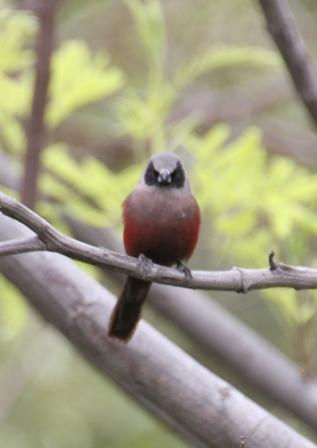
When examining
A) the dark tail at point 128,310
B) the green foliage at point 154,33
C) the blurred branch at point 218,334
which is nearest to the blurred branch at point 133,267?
the dark tail at point 128,310

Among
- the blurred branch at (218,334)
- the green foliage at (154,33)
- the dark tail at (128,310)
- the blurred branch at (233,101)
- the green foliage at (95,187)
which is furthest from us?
the blurred branch at (233,101)

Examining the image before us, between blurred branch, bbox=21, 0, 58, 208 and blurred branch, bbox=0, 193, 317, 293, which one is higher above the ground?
blurred branch, bbox=0, 193, 317, 293

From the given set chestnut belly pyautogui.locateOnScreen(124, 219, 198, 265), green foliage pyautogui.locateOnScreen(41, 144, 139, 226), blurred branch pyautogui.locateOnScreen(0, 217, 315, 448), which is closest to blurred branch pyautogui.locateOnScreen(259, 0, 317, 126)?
chestnut belly pyautogui.locateOnScreen(124, 219, 198, 265)

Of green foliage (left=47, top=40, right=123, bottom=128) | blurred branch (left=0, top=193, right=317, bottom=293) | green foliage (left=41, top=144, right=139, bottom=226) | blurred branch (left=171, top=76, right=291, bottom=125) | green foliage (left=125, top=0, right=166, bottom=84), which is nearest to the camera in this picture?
blurred branch (left=0, top=193, right=317, bottom=293)

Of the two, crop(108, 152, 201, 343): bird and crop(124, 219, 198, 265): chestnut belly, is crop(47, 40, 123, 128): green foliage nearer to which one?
crop(108, 152, 201, 343): bird

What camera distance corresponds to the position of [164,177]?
3992mm

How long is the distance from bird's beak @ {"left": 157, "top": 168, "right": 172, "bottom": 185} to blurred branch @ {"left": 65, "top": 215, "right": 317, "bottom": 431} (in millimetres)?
950

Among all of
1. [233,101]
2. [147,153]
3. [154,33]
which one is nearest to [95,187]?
[147,153]

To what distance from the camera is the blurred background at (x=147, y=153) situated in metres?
4.47

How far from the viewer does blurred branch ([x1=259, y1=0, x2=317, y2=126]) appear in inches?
155

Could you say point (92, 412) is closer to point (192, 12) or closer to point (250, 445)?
point (192, 12)

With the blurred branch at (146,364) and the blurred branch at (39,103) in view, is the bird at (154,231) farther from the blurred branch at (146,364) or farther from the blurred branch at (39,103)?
the blurred branch at (39,103)

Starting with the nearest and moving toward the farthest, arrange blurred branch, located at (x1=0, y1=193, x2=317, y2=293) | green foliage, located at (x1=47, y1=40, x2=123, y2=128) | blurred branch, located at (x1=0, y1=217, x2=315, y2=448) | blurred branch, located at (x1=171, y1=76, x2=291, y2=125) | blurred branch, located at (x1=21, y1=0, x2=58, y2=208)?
1. blurred branch, located at (x1=0, y1=193, x2=317, y2=293)
2. blurred branch, located at (x1=0, y1=217, x2=315, y2=448)
3. blurred branch, located at (x1=21, y1=0, x2=58, y2=208)
4. green foliage, located at (x1=47, y1=40, x2=123, y2=128)
5. blurred branch, located at (x1=171, y1=76, x2=291, y2=125)

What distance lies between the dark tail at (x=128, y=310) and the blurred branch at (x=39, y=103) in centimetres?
67
